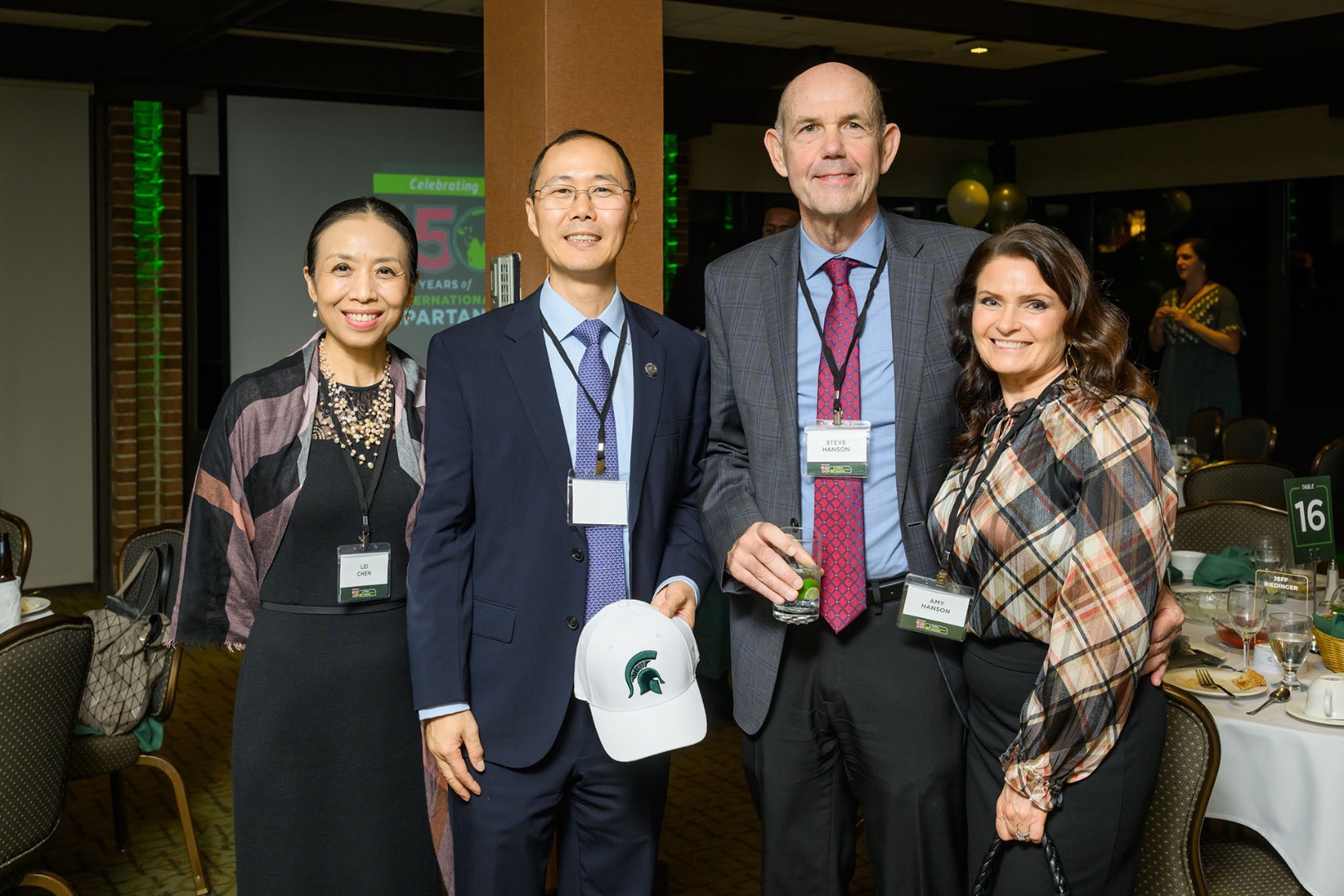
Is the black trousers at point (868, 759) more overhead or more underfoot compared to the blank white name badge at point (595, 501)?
more underfoot

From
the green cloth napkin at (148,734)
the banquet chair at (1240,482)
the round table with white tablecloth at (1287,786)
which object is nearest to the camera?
the round table with white tablecloth at (1287,786)

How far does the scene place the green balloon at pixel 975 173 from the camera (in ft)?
34.5

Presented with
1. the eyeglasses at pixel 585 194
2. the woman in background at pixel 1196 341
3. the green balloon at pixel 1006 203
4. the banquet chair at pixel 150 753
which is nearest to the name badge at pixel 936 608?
the eyeglasses at pixel 585 194

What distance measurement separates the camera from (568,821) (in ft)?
7.06

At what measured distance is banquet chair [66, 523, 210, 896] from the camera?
353 centimetres

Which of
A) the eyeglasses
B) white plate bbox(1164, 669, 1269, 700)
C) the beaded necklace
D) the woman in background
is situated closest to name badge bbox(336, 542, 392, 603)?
the beaded necklace

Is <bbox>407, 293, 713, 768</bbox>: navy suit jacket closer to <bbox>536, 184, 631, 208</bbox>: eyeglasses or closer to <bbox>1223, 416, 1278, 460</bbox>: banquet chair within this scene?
<bbox>536, 184, 631, 208</bbox>: eyeglasses

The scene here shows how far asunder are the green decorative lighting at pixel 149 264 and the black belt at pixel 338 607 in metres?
5.92

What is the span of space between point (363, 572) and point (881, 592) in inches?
37.3

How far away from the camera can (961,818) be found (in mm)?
2133

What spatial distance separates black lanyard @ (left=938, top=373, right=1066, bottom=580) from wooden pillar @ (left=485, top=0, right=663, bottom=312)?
170 centimetres

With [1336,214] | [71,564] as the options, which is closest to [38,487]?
[71,564]

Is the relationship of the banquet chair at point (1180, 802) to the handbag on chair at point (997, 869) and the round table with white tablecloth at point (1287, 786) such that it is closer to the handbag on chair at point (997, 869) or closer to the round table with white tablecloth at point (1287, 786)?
the round table with white tablecloth at point (1287, 786)

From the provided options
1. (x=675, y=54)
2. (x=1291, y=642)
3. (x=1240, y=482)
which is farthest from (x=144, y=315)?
(x=1291, y=642)
